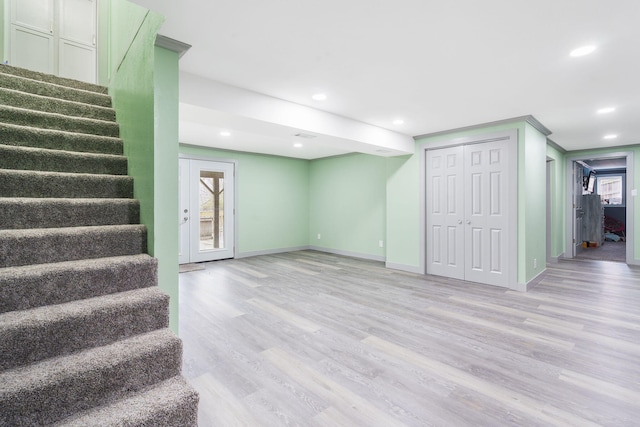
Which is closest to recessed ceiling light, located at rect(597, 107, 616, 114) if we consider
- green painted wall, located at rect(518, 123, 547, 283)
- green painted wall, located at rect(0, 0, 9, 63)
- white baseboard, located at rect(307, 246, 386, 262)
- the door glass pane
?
green painted wall, located at rect(518, 123, 547, 283)

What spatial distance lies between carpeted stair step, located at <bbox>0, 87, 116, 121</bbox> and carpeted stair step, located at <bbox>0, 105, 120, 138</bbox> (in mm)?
174

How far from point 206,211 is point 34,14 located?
3.85 meters

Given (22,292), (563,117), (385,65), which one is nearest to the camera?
(22,292)

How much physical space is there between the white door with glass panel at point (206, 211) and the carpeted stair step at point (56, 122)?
126 inches

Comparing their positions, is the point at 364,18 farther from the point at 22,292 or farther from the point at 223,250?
the point at 223,250

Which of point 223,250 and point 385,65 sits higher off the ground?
point 385,65

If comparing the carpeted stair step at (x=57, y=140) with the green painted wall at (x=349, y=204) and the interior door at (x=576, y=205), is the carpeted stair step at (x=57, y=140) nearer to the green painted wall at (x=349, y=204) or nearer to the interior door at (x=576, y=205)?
the green painted wall at (x=349, y=204)

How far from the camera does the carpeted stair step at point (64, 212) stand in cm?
186

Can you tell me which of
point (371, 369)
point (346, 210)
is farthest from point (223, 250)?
point (371, 369)

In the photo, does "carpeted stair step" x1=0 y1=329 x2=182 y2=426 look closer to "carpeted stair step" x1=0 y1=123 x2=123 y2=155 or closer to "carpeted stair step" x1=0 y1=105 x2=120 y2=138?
"carpeted stair step" x1=0 y1=123 x2=123 y2=155

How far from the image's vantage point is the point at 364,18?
1.99 meters

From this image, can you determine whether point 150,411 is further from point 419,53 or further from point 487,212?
point 487,212

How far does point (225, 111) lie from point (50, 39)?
3438mm

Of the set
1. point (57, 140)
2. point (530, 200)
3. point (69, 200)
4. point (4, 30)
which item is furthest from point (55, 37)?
point (530, 200)
